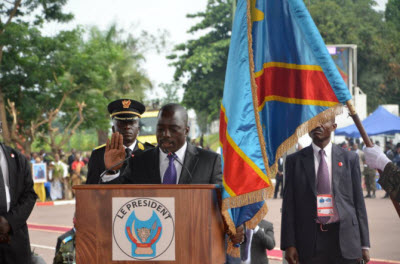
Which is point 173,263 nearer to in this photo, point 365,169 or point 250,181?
point 250,181

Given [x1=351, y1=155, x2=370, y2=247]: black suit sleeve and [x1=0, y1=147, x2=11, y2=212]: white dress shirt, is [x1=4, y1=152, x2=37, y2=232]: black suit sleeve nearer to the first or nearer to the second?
[x1=0, y1=147, x2=11, y2=212]: white dress shirt

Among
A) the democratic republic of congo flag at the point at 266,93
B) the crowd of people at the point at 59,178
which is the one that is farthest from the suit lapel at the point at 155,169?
the crowd of people at the point at 59,178

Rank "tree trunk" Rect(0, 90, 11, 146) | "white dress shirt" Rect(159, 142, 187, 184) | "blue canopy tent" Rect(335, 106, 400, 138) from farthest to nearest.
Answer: "tree trunk" Rect(0, 90, 11, 146) < "blue canopy tent" Rect(335, 106, 400, 138) < "white dress shirt" Rect(159, 142, 187, 184)

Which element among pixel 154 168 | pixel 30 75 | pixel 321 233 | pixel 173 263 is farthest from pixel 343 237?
pixel 30 75

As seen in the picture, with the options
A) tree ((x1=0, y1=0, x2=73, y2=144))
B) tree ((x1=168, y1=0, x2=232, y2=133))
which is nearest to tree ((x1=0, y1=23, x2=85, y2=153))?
tree ((x1=0, y1=0, x2=73, y2=144))

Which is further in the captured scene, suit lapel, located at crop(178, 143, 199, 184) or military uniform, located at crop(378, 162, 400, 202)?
military uniform, located at crop(378, 162, 400, 202)

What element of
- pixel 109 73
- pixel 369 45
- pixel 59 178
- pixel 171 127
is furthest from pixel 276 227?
pixel 369 45

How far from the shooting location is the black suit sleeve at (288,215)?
5.54m

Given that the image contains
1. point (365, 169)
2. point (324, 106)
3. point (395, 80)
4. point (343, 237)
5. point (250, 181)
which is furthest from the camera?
point (395, 80)

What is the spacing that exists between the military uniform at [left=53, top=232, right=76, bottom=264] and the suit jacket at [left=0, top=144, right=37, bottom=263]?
1.11 metres

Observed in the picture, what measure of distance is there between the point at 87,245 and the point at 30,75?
25.3 meters

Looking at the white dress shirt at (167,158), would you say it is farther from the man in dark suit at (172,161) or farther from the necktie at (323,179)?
the necktie at (323,179)

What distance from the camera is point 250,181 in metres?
4.63

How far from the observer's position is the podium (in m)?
3.87
